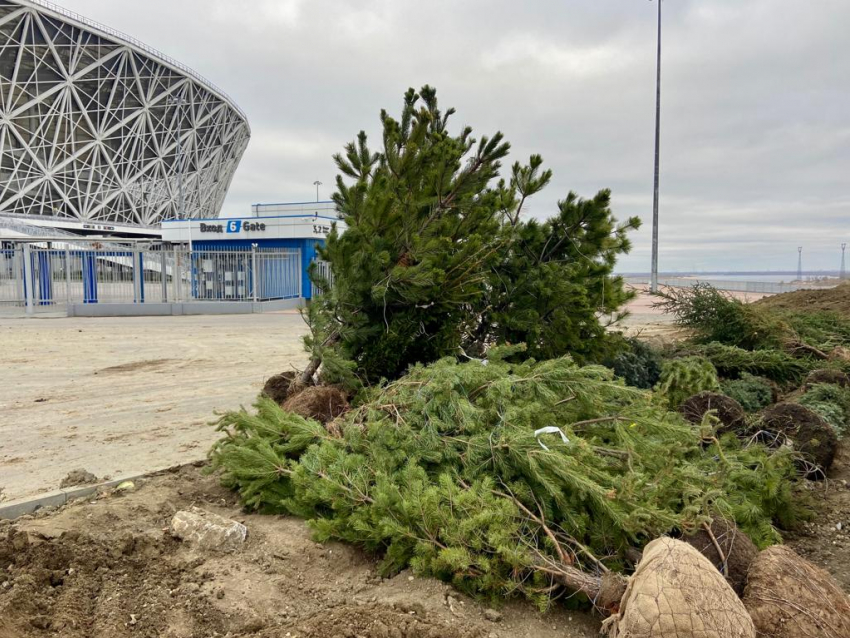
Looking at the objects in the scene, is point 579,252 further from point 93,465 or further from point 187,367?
point 187,367

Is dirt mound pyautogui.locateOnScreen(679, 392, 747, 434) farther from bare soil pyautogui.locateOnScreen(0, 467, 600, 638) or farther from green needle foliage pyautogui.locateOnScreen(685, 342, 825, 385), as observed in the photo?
bare soil pyautogui.locateOnScreen(0, 467, 600, 638)

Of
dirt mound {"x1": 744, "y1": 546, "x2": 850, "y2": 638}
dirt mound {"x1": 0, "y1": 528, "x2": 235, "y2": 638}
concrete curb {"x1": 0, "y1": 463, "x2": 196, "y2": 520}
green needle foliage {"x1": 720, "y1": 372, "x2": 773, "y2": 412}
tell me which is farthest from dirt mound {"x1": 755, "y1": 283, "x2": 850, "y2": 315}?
dirt mound {"x1": 0, "y1": 528, "x2": 235, "y2": 638}

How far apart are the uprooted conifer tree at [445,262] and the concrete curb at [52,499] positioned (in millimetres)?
2006

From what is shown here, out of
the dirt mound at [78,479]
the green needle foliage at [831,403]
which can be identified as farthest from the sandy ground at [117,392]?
the green needle foliage at [831,403]

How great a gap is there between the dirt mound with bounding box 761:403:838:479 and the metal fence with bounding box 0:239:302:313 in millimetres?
21368

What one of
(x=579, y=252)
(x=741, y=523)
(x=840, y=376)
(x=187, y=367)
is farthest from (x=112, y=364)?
(x=840, y=376)

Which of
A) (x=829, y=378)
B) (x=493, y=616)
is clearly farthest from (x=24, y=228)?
(x=493, y=616)

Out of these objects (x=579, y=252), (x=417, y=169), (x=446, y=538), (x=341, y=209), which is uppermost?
(x=417, y=169)

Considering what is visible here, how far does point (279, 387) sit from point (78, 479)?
7.10 feet

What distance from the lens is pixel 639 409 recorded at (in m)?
3.93

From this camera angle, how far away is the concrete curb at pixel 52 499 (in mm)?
3799

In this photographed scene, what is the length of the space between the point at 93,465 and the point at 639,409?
459 cm

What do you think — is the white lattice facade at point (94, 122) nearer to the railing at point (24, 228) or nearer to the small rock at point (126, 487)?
the railing at point (24, 228)

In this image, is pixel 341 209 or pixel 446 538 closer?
pixel 446 538
